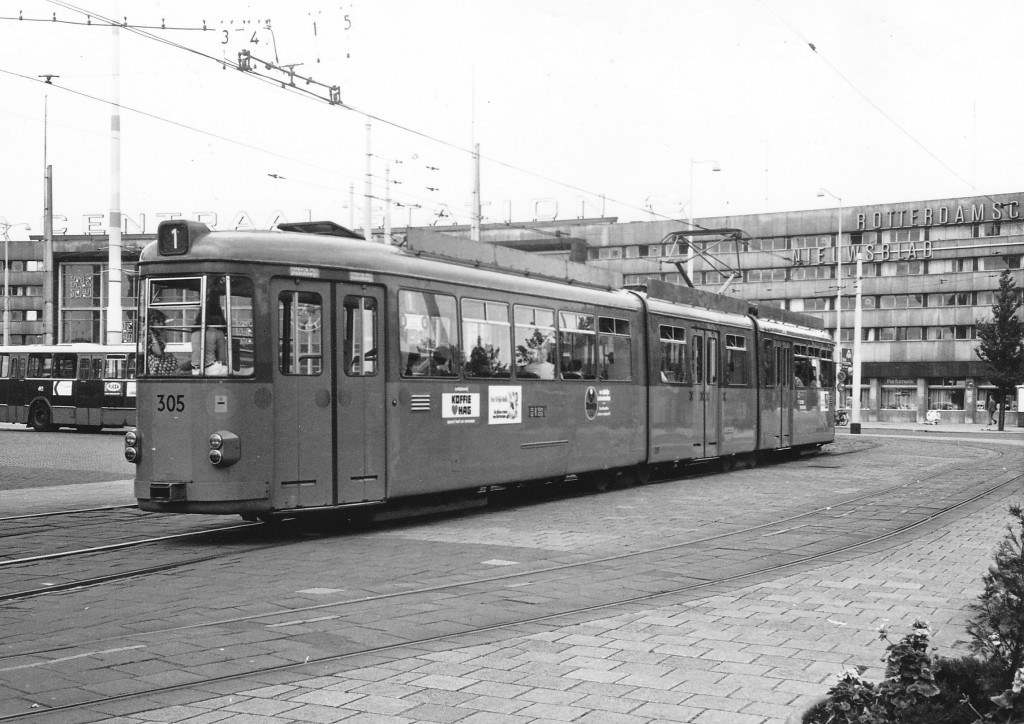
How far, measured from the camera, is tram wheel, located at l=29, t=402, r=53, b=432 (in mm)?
39656

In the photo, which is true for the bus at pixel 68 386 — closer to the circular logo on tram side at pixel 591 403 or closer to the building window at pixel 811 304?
the circular logo on tram side at pixel 591 403

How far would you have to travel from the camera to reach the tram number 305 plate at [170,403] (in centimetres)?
1111

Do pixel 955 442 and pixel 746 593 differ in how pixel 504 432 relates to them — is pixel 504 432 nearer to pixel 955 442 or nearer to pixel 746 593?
pixel 746 593

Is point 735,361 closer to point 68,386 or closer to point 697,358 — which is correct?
point 697,358

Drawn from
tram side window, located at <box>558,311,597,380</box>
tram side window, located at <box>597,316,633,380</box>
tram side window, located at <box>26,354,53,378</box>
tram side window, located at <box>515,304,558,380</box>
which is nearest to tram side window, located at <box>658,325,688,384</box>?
tram side window, located at <box>597,316,633,380</box>

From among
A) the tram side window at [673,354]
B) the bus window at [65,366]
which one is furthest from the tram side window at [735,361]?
the bus window at [65,366]

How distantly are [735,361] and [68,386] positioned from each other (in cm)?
2578

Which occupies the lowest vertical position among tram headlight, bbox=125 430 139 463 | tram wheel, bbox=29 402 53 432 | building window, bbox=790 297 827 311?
tram wheel, bbox=29 402 53 432

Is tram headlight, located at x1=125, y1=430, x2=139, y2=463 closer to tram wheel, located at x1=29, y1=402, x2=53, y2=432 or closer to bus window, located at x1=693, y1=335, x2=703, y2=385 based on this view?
bus window, located at x1=693, y1=335, x2=703, y2=385

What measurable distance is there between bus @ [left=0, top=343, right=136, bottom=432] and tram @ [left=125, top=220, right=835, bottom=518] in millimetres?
24801

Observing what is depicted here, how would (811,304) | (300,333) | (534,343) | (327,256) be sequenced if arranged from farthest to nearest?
(811,304) < (534,343) < (327,256) < (300,333)

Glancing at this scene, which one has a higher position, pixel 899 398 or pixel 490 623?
pixel 899 398

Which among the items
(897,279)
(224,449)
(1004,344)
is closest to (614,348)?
(224,449)

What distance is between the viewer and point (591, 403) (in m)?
16.7
